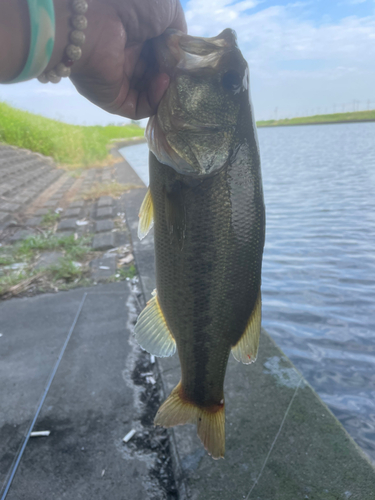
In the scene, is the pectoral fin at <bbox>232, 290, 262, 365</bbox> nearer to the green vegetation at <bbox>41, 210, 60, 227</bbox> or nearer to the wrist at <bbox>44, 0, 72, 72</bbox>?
the wrist at <bbox>44, 0, 72, 72</bbox>

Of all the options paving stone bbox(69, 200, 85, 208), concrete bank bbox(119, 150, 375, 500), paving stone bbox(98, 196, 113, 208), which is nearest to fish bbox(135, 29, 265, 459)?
concrete bank bbox(119, 150, 375, 500)

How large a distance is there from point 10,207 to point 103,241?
3.17 m

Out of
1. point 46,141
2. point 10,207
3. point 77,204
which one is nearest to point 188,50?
point 10,207

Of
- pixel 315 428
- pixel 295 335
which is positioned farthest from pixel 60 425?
pixel 295 335

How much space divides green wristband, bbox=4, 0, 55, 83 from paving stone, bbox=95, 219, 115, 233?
552 centimetres

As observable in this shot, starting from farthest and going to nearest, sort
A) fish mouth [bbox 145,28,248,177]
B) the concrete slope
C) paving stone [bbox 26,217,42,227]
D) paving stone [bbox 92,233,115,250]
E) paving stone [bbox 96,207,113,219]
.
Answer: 1. paving stone [bbox 96,207,113,219]
2. paving stone [bbox 26,217,42,227]
3. paving stone [bbox 92,233,115,250]
4. the concrete slope
5. fish mouth [bbox 145,28,248,177]

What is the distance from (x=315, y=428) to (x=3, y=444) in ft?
6.04

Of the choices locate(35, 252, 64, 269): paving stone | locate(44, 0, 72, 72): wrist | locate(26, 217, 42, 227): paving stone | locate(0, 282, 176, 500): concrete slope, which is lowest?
locate(0, 282, 176, 500): concrete slope

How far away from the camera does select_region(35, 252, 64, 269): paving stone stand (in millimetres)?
5172

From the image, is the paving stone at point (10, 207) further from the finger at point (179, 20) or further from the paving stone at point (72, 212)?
the finger at point (179, 20)

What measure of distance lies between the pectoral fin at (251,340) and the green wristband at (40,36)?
134cm

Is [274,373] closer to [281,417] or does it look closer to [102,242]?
[281,417]

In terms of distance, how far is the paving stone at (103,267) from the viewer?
479 cm

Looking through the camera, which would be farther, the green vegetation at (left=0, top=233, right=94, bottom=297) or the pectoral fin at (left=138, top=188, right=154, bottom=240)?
the green vegetation at (left=0, top=233, right=94, bottom=297)
